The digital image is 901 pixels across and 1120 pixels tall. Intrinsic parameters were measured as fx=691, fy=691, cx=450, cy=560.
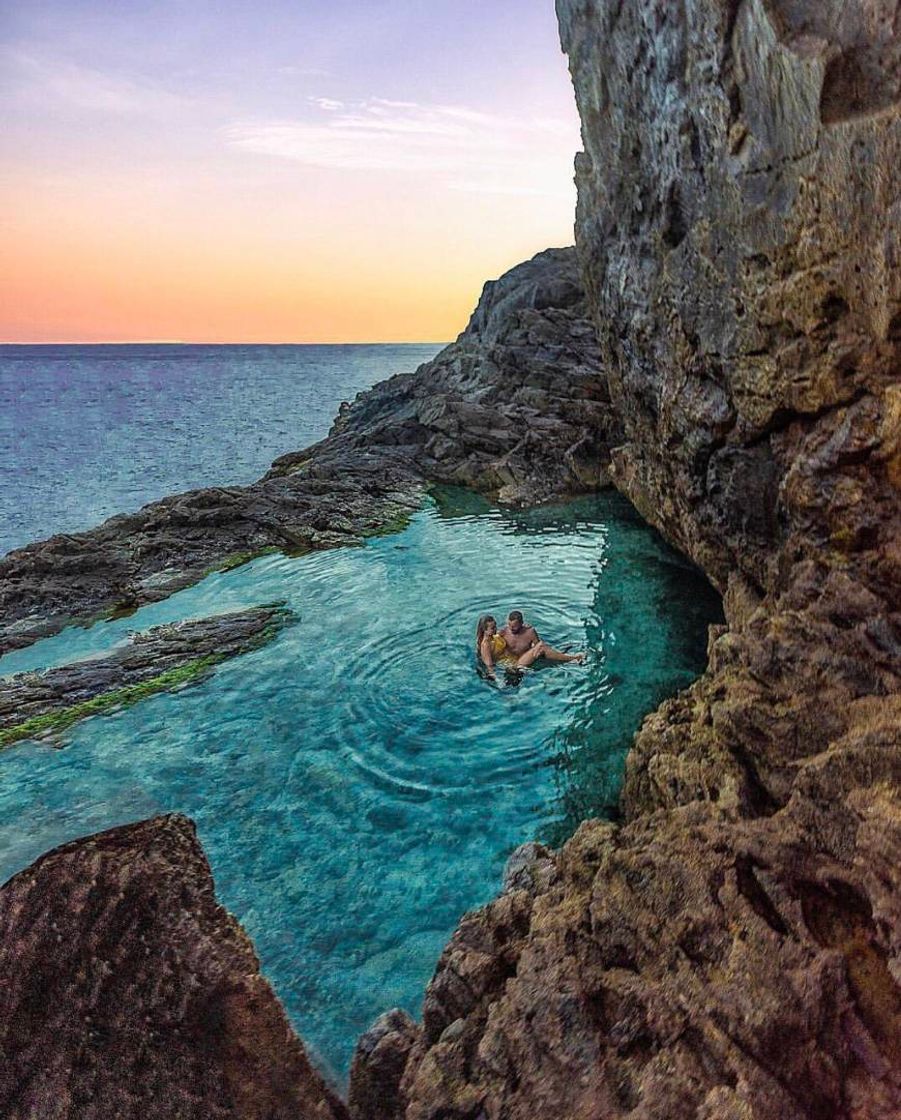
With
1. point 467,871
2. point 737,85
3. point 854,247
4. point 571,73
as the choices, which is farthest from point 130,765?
point 571,73

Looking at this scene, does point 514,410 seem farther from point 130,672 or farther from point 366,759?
point 366,759

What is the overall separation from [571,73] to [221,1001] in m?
21.6

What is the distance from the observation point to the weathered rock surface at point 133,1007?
4.71m

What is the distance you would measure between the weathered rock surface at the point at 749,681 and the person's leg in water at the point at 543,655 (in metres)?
3.20

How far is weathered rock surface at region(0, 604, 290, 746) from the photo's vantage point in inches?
542

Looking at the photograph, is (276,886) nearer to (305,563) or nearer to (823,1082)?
(823,1082)

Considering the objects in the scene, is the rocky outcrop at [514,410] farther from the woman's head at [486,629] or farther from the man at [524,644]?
the man at [524,644]

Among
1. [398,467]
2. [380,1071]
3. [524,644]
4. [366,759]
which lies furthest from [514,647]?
[398,467]

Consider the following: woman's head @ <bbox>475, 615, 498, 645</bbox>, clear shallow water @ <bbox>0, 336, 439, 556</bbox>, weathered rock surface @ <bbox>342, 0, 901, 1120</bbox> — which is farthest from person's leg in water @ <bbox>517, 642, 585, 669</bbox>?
clear shallow water @ <bbox>0, 336, 439, 556</bbox>

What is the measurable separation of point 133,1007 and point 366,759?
260 inches

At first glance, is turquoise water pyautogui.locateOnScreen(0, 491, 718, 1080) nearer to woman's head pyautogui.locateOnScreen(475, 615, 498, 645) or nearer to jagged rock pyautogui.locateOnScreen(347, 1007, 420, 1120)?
woman's head pyautogui.locateOnScreen(475, 615, 498, 645)

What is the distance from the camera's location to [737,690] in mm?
7004

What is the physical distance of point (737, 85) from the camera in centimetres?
973

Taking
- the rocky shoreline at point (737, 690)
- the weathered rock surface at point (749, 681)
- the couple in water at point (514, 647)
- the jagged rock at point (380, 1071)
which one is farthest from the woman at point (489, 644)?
the jagged rock at point (380, 1071)
